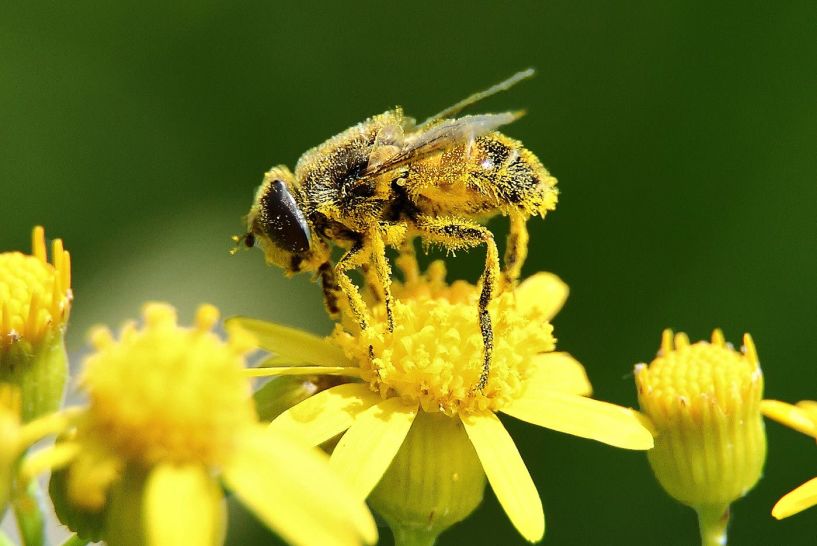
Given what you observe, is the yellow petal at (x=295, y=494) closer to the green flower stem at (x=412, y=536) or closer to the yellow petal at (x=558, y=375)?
the green flower stem at (x=412, y=536)

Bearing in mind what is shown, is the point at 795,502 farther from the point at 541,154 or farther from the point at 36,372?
the point at 541,154

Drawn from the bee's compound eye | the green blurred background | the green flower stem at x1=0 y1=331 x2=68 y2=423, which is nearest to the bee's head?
the bee's compound eye

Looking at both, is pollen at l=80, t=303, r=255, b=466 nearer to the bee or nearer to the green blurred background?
the bee

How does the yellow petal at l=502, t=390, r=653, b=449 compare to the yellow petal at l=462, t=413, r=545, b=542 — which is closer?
the yellow petal at l=462, t=413, r=545, b=542

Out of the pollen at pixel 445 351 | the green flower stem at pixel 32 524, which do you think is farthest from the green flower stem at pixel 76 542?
the pollen at pixel 445 351

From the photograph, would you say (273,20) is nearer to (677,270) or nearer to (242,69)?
(242,69)

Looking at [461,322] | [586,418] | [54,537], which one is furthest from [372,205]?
[54,537]
